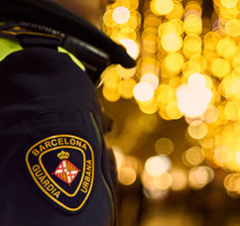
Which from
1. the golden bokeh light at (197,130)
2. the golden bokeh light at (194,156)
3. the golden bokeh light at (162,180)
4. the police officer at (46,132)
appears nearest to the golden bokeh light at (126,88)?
the golden bokeh light at (197,130)

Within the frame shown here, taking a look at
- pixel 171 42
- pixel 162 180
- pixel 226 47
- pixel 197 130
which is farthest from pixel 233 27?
pixel 162 180

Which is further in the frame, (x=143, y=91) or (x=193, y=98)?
(x=143, y=91)

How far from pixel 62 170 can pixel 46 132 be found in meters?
0.06

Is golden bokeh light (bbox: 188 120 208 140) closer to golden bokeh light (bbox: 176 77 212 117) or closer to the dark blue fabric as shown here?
golden bokeh light (bbox: 176 77 212 117)

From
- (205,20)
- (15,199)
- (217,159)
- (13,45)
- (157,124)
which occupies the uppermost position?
(13,45)

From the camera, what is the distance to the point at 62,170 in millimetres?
711

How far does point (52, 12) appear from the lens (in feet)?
2.75

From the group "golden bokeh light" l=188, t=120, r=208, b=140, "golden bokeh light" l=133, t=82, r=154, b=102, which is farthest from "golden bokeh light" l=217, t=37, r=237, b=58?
"golden bokeh light" l=188, t=120, r=208, b=140

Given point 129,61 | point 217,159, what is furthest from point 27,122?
point 217,159

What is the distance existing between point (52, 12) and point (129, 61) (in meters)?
0.22

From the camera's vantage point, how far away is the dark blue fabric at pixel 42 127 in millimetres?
692

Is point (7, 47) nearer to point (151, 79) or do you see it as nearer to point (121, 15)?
point (121, 15)

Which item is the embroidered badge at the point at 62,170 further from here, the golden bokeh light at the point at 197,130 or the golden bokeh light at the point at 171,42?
the golden bokeh light at the point at 197,130

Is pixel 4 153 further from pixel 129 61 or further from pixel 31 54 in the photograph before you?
pixel 129 61
